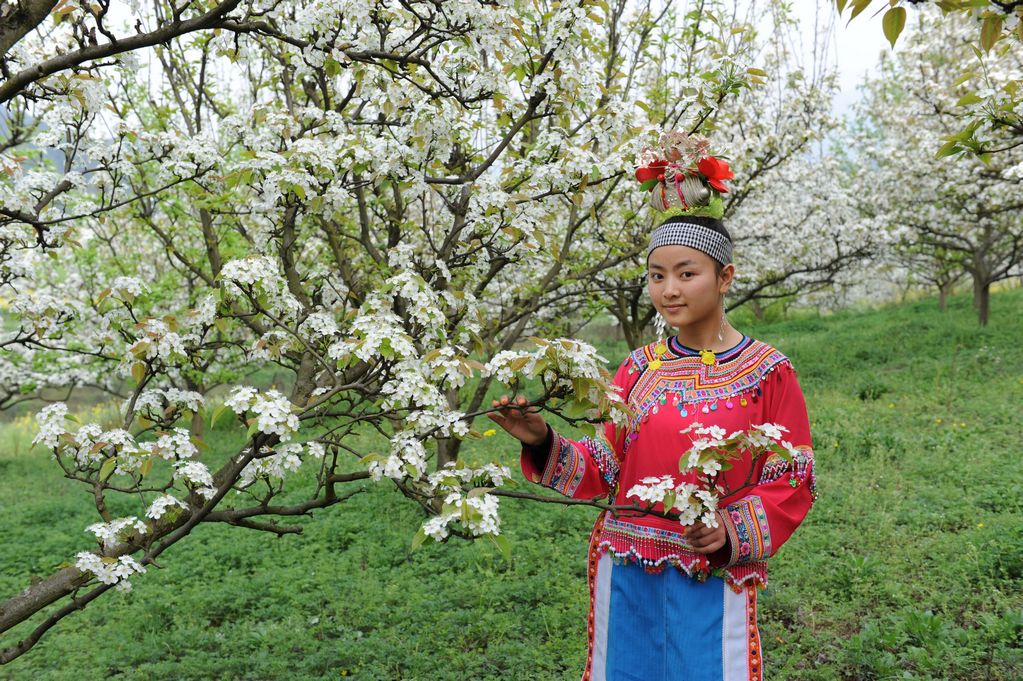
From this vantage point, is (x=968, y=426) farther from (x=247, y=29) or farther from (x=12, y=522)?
(x=12, y=522)

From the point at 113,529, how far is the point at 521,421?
151 cm

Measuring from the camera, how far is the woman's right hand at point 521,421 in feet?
7.48

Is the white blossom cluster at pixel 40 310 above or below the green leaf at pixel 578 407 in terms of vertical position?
above

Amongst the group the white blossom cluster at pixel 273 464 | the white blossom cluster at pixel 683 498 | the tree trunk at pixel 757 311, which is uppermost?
the tree trunk at pixel 757 311

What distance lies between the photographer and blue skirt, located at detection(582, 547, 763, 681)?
2.19 meters

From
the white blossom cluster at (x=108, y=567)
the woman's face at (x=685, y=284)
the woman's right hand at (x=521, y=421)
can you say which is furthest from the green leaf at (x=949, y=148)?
the white blossom cluster at (x=108, y=567)

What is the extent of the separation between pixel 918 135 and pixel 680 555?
10.5 meters

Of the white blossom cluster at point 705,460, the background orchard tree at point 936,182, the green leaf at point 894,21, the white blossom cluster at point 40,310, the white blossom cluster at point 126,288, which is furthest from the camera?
the background orchard tree at point 936,182

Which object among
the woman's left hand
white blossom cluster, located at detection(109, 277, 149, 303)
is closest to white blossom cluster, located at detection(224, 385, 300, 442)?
white blossom cluster, located at detection(109, 277, 149, 303)

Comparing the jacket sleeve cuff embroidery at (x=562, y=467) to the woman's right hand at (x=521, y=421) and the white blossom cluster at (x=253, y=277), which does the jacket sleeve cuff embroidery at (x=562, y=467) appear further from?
the white blossom cluster at (x=253, y=277)

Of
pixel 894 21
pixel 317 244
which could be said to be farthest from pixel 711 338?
pixel 317 244

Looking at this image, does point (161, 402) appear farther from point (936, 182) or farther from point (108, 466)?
point (936, 182)

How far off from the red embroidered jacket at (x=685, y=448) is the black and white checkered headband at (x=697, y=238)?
295 mm

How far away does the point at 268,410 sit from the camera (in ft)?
7.77
